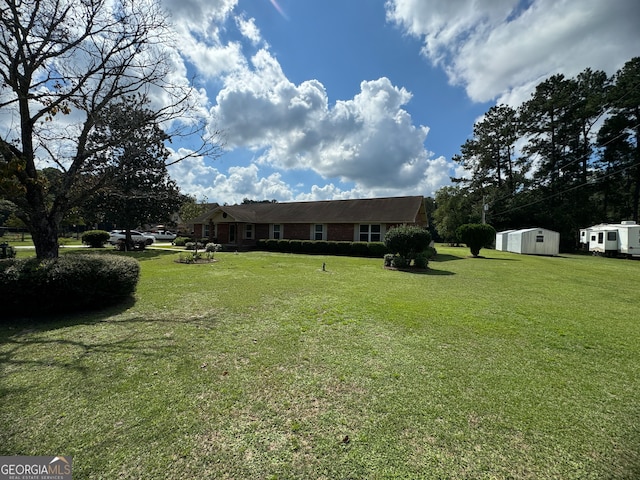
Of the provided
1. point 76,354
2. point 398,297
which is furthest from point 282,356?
point 398,297

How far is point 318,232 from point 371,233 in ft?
16.1

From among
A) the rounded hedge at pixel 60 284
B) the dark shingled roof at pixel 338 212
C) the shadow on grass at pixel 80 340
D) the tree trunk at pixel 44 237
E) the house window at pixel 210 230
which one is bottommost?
the shadow on grass at pixel 80 340

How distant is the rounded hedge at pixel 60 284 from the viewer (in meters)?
5.25

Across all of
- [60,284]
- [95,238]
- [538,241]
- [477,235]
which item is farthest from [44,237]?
[538,241]

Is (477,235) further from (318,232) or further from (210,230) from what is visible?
(210,230)

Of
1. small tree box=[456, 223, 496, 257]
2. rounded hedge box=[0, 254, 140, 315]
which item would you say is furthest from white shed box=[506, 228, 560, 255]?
rounded hedge box=[0, 254, 140, 315]

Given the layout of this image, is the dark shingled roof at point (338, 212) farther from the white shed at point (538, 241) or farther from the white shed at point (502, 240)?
the white shed at point (502, 240)

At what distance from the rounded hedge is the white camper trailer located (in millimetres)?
33505

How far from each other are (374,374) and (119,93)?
9156mm

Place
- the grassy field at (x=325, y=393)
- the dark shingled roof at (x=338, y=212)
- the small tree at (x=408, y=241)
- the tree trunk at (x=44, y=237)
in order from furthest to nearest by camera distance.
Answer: the dark shingled roof at (x=338, y=212), the small tree at (x=408, y=241), the tree trunk at (x=44, y=237), the grassy field at (x=325, y=393)

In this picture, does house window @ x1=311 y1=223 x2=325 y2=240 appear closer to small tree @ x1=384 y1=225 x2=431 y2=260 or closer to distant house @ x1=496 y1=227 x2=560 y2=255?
small tree @ x1=384 y1=225 x2=431 y2=260

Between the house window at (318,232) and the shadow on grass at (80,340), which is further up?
the house window at (318,232)

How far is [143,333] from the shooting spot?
4938 millimetres

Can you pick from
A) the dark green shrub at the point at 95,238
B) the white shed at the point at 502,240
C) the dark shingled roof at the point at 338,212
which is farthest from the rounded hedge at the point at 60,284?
the white shed at the point at 502,240
